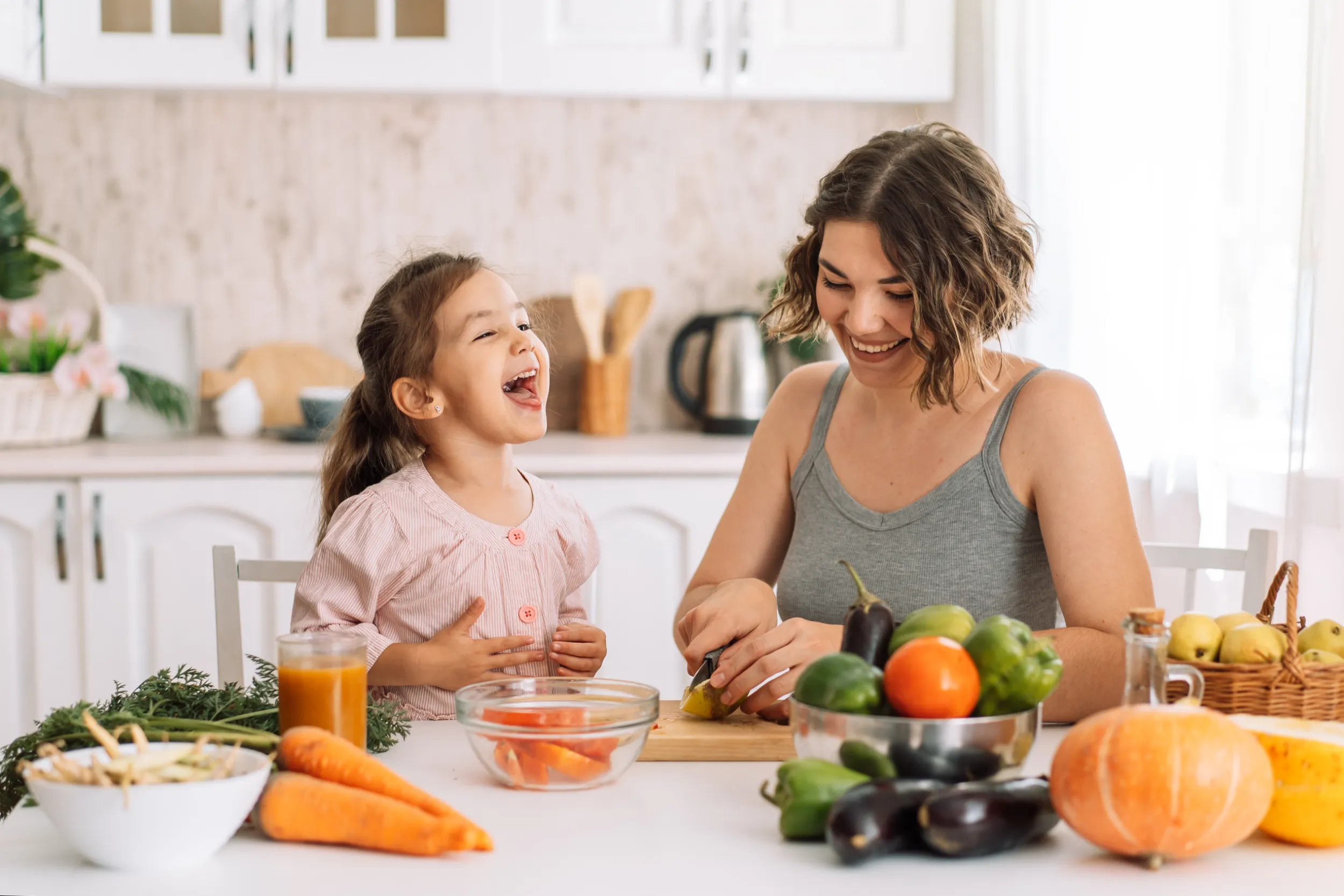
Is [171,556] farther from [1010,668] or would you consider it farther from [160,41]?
[1010,668]

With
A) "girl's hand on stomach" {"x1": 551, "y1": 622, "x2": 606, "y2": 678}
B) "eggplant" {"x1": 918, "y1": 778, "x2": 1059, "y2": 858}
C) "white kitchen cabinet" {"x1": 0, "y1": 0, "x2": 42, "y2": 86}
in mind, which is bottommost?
"girl's hand on stomach" {"x1": 551, "y1": 622, "x2": 606, "y2": 678}

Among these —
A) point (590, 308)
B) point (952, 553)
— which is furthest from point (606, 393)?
point (952, 553)

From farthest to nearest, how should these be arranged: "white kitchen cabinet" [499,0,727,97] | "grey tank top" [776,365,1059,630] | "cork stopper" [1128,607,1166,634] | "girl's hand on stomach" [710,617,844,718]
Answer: "white kitchen cabinet" [499,0,727,97], "grey tank top" [776,365,1059,630], "girl's hand on stomach" [710,617,844,718], "cork stopper" [1128,607,1166,634]

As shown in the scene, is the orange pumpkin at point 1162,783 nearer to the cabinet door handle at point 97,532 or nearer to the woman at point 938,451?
the woman at point 938,451

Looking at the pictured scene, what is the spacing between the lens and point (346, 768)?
0.93 metres

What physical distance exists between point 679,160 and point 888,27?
610mm

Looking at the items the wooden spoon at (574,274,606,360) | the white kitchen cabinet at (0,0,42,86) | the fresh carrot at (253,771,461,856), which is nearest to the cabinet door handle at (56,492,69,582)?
the white kitchen cabinet at (0,0,42,86)

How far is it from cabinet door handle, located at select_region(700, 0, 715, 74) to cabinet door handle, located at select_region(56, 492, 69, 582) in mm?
1586

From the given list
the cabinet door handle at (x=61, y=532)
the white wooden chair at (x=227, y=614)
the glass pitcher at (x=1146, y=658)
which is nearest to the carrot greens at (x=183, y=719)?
the white wooden chair at (x=227, y=614)

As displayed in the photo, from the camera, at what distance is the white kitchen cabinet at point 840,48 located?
2.80 m

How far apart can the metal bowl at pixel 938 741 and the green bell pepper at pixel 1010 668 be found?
1cm

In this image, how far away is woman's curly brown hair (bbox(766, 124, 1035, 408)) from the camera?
1414mm

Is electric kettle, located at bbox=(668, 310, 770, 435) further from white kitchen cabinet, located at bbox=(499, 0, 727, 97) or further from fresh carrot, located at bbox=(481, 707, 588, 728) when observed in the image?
fresh carrot, located at bbox=(481, 707, 588, 728)

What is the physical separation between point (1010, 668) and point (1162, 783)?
0.40 feet
